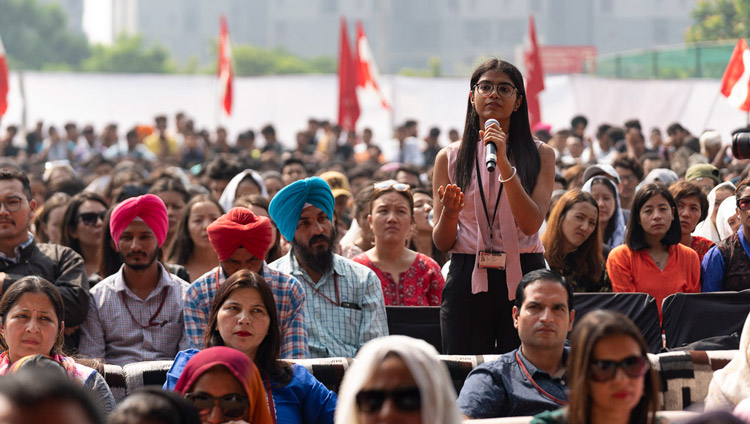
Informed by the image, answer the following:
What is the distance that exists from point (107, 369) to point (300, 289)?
1.14 metres

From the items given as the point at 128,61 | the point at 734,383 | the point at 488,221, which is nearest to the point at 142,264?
the point at 488,221

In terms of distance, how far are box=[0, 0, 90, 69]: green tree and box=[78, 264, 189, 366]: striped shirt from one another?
77.9 metres

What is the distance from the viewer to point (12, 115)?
23188 millimetres

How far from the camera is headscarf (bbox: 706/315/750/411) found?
4797 mm

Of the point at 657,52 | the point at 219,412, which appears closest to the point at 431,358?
the point at 219,412

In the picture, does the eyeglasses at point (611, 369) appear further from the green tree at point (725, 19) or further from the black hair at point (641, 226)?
the green tree at point (725, 19)

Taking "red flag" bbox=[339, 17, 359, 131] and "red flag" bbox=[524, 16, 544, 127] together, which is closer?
Result: "red flag" bbox=[524, 16, 544, 127]

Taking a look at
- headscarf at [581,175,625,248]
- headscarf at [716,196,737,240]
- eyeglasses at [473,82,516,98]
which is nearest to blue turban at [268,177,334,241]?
eyeglasses at [473,82,516,98]

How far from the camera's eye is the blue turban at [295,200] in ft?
21.9

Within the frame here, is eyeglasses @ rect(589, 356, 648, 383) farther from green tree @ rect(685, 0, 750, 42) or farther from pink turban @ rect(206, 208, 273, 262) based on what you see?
green tree @ rect(685, 0, 750, 42)

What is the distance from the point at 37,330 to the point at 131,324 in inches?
49.9

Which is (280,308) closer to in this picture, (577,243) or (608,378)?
(577,243)

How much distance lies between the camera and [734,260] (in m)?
7.35

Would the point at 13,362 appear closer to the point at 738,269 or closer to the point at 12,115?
the point at 738,269
